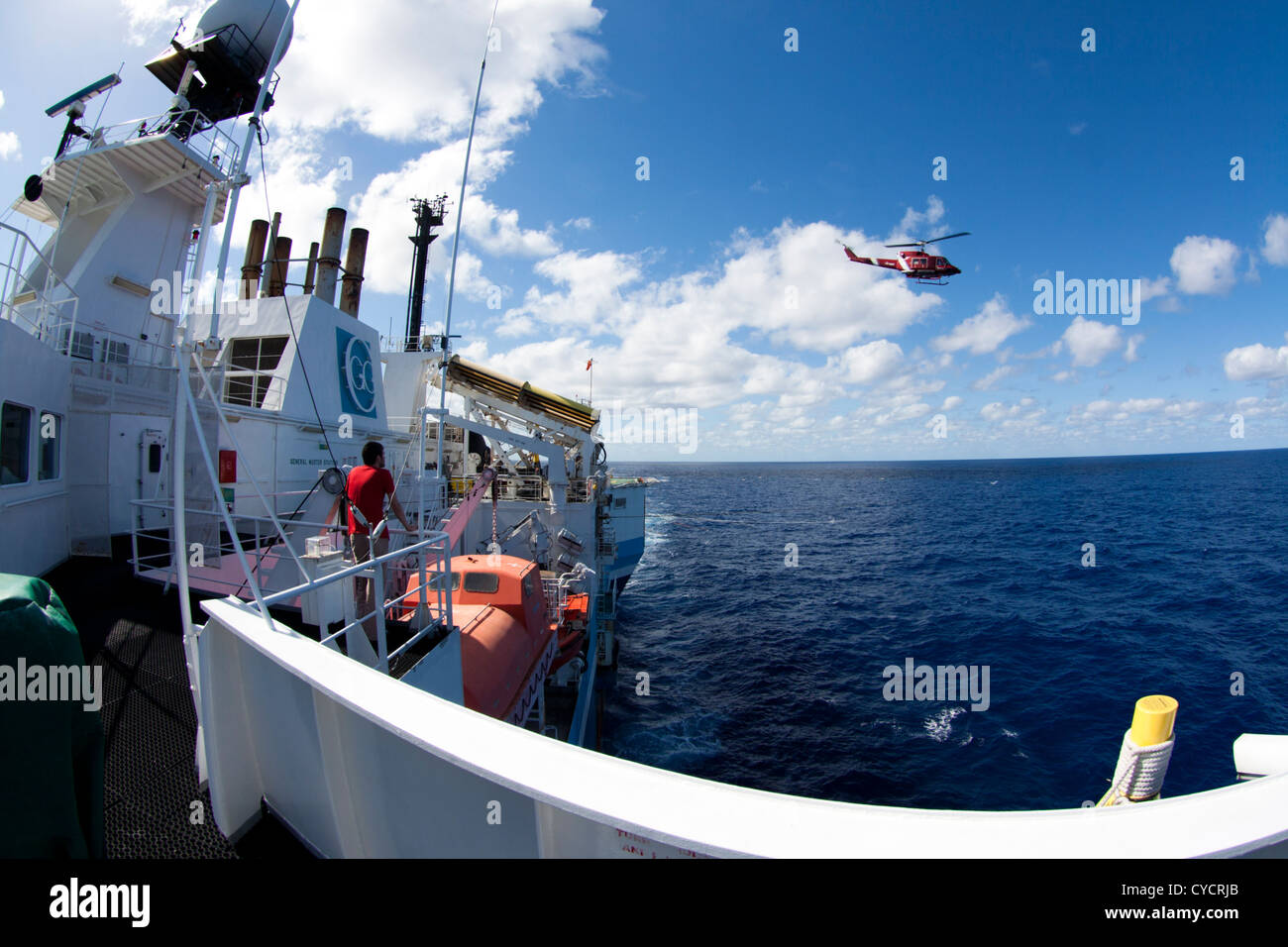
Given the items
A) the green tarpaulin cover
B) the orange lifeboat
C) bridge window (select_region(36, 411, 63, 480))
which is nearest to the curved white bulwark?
the green tarpaulin cover

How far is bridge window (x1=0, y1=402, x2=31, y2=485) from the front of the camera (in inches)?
253

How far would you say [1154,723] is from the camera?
3.47m

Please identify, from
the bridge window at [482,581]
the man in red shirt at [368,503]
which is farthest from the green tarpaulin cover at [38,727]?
the bridge window at [482,581]

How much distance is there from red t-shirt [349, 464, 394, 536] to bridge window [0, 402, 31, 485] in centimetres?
452

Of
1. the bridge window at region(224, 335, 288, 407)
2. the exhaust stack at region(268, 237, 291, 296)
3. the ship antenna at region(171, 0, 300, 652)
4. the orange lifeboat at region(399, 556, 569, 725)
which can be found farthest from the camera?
the exhaust stack at region(268, 237, 291, 296)

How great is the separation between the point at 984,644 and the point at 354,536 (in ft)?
78.2

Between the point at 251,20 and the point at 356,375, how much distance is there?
345 inches

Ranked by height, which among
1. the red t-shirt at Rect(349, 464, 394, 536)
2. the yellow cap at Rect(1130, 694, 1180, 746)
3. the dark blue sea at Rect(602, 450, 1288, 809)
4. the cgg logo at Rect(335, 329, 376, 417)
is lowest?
the dark blue sea at Rect(602, 450, 1288, 809)

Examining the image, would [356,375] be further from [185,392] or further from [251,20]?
[185,392]

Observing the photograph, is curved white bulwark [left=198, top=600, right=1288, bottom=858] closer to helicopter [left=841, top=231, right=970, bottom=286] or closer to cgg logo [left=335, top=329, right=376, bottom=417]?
cgg logo [left=335, top=329, right=376, bottom=417]

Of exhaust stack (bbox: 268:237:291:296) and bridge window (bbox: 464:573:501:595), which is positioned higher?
exhaust stack (bbox: 268:237:291:296)

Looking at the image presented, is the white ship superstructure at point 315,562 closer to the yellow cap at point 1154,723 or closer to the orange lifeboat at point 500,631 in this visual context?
the orange lifeboat at point 500,631

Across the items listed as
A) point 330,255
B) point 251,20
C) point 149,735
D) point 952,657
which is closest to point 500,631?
point 149,735
